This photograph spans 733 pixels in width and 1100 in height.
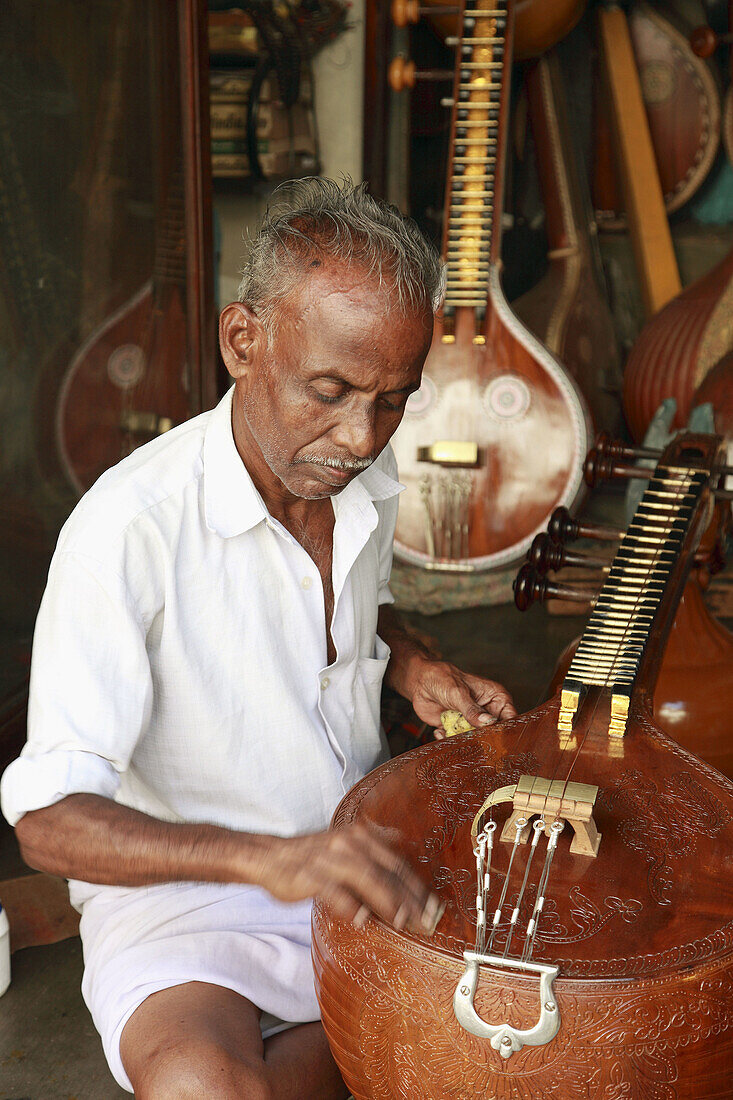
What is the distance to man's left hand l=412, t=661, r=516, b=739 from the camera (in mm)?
1974

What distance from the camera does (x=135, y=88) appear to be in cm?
309

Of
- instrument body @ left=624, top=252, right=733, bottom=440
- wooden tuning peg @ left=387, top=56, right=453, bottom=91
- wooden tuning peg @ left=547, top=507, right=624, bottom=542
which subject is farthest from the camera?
instrument body @ left=624, top=252, right=733, bottom=440

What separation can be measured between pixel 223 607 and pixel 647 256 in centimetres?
374

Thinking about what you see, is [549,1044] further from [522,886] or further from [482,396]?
[482,396]

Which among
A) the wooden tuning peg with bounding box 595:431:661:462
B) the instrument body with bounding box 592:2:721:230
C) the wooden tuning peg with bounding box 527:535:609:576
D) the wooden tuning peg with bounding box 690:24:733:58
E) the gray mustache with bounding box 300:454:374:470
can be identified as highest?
the wooden tuning peg with bounding box 690:24:733:58

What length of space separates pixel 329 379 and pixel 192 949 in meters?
0.89

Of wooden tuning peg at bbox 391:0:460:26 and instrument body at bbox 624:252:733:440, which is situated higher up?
wooden tuning peg at bbox 391:0:460:26

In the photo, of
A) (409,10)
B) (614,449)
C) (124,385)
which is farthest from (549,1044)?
(409,10)

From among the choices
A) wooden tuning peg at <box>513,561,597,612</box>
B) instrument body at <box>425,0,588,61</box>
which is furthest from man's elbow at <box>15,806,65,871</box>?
instrument body at <box>425,0,588,61</box>

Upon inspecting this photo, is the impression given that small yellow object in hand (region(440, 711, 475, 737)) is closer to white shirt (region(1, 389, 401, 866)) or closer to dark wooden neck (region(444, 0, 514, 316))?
white shirt (region(1, 389, 401, 866))

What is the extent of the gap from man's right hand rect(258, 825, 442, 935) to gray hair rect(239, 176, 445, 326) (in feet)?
2.55

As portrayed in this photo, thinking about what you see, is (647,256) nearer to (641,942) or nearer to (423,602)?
(423,602)

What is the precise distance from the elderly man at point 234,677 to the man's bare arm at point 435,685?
7.4 inches

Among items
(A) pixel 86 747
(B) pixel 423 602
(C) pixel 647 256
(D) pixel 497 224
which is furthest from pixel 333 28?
(A) pixel 86 747
